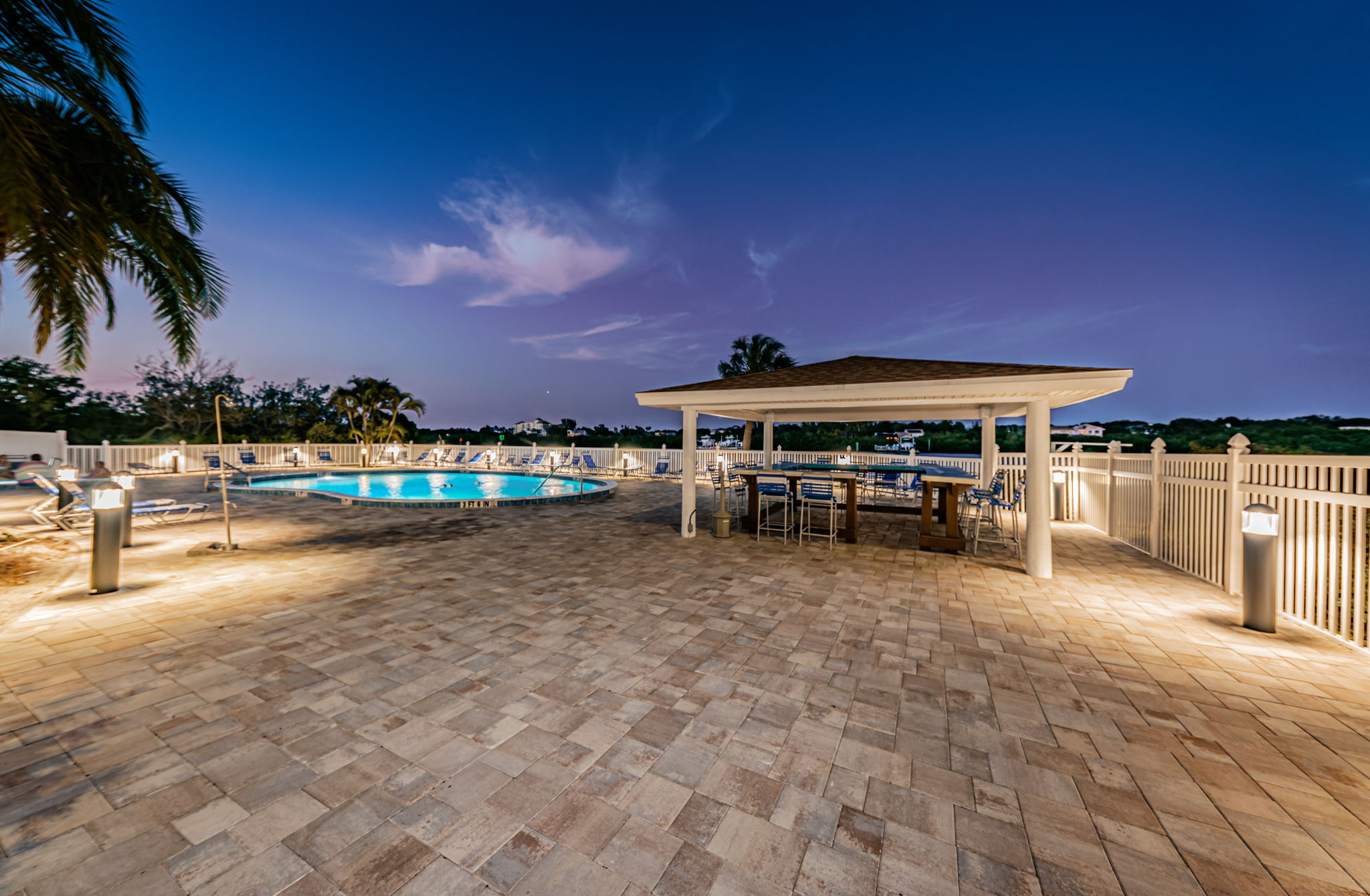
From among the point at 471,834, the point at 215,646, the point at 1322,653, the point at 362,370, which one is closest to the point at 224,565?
the point at 215,646

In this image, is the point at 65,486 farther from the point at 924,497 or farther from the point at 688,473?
the point at 924,497

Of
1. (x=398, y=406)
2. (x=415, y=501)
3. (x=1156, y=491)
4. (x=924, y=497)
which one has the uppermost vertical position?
(x=398, y=406)

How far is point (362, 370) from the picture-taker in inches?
864

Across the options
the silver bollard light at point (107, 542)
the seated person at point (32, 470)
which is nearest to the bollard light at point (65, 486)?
the seated person at point (32, 470)

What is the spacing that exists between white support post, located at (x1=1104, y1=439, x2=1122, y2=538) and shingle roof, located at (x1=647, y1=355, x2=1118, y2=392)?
307cm

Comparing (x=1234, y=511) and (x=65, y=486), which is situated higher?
(x=1234, y=511)

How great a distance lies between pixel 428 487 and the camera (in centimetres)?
1486

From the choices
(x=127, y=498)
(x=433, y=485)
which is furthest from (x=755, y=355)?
(x=127, y=498)

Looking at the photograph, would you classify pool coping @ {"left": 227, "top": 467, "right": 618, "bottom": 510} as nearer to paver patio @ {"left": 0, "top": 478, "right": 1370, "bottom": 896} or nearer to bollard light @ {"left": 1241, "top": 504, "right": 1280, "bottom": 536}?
paver patio @ {"left": 0, "top": 478, "right": 1370, "bottom": 896}

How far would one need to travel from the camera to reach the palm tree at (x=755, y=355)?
22297mm

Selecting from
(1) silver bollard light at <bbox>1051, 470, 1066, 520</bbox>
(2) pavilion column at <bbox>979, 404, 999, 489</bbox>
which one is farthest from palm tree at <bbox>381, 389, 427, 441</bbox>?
(1) silver bollard light at <bbox>1051, 470, 1066, 520</bbox>

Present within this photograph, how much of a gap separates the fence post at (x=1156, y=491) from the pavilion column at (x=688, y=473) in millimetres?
5957

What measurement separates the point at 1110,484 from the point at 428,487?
1684 cm

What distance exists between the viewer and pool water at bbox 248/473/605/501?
13.6m
